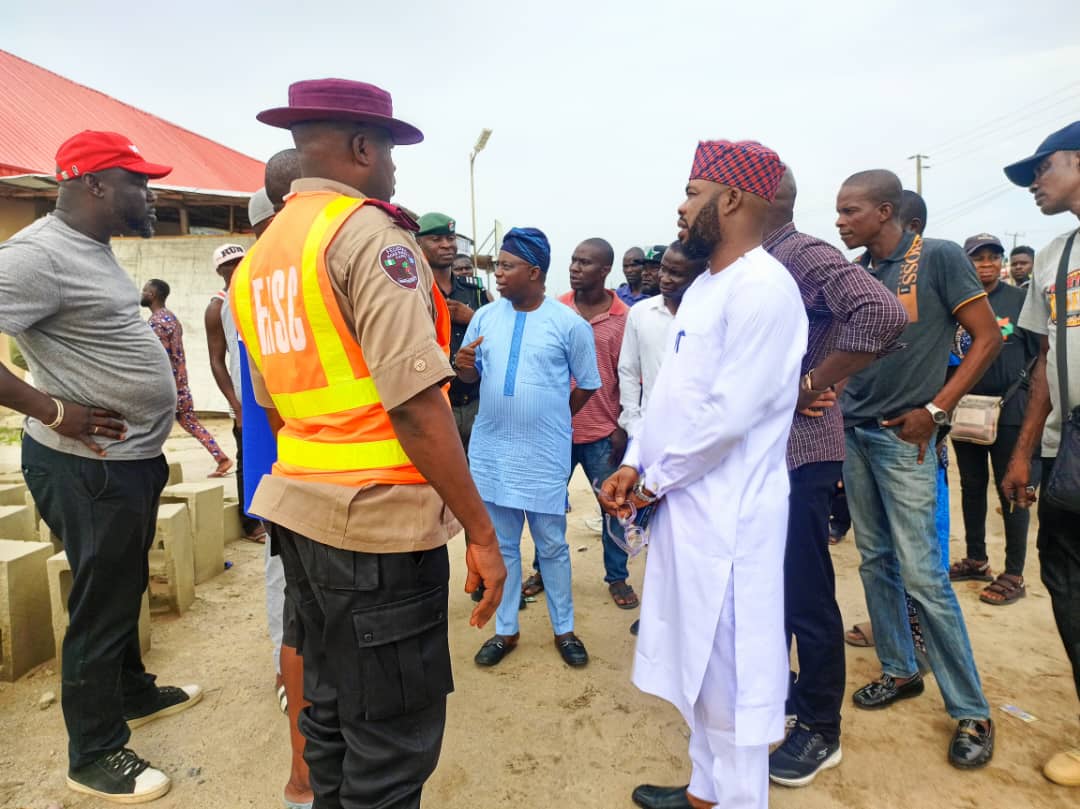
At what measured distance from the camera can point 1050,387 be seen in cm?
248

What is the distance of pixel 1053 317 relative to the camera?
2.45 m

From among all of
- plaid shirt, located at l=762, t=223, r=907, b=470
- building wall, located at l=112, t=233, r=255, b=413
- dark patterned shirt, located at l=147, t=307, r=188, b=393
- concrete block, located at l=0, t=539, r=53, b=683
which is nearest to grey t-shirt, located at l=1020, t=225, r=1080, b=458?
plaid shirt, located at l=762, t=223, r=907, b=470

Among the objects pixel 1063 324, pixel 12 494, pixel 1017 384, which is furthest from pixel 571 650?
pixel 12 494

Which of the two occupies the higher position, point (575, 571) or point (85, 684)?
point (85, 684)

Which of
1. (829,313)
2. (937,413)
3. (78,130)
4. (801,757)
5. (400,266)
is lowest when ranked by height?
(801,757)

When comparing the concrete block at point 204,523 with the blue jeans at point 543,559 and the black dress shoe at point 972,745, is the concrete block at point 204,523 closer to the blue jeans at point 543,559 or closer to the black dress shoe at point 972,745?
the blue jeans at point 543,559

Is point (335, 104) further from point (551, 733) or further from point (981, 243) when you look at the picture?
point (981, 243)

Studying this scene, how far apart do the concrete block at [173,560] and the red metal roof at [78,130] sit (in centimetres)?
933

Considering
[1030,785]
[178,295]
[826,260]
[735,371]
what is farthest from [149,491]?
[178,295]

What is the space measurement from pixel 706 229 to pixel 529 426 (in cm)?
154

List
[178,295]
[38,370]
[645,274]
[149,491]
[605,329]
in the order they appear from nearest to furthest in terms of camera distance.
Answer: [38,370] < [149,491] < [605,329] < [645,274] < [178,295]

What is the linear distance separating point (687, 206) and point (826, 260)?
695 millimetres

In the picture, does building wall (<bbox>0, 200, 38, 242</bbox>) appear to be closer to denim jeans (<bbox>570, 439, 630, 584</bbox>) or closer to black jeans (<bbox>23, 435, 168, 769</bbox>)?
black jeans (<bbox>23, 435, 168, 769</bbox>)

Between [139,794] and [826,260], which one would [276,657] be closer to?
[139,794]
